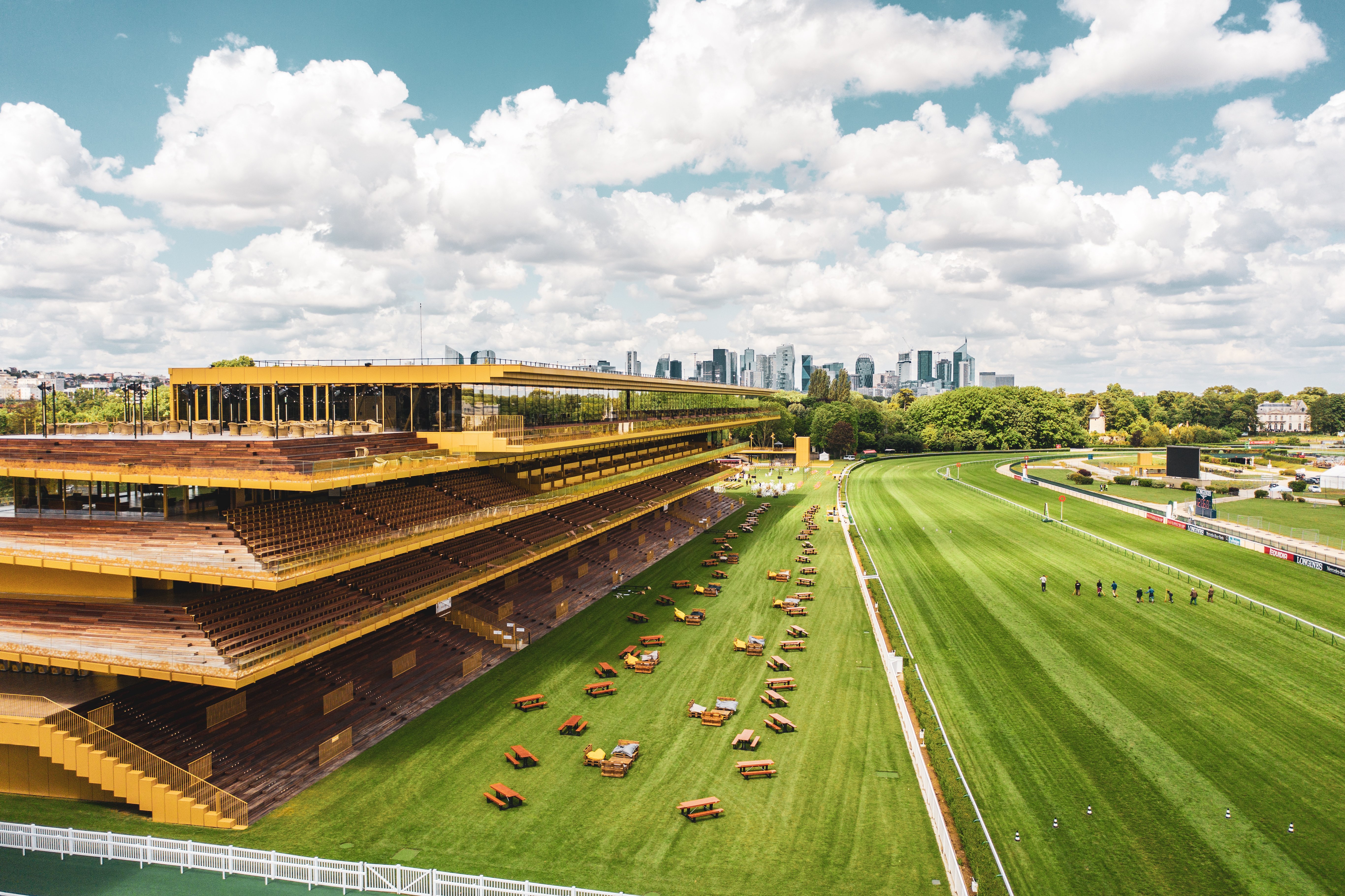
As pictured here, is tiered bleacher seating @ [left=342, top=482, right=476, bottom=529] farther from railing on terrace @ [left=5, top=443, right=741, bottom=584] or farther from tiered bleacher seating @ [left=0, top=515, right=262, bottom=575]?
tiered bleacher seating @ [left=0, top=515, right=262, bottom=575]

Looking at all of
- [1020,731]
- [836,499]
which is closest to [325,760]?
[1020,731]

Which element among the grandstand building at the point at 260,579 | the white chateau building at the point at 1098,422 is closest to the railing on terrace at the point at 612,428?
the grandstand building at the point at 260,579

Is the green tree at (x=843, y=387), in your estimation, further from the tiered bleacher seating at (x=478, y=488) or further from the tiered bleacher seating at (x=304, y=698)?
the tiered bleacher seating at (x=304, y=698)

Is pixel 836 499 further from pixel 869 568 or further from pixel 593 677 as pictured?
pixel 593 677

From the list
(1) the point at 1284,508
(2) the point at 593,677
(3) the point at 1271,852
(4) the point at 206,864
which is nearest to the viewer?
(4) the point at 206,864

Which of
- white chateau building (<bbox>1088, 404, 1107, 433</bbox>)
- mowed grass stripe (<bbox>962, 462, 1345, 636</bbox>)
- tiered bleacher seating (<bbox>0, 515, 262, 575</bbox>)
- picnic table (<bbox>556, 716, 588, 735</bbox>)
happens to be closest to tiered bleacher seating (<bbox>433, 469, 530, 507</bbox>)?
tiered bleacher seating (<bbox>0, 515, 262, 575</bbox>)
